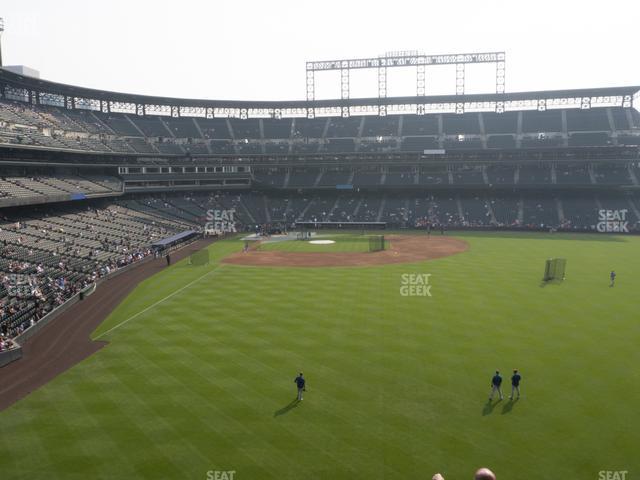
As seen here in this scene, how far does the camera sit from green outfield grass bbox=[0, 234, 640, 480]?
1516cm

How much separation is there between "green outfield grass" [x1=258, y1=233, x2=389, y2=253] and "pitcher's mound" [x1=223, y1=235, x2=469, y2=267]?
2533 millimetres

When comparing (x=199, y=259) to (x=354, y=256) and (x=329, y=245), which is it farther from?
(x=329, y=245)

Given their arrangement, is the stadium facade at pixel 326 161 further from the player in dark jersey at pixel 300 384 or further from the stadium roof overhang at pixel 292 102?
the player in dark jersey at pixel 300 384

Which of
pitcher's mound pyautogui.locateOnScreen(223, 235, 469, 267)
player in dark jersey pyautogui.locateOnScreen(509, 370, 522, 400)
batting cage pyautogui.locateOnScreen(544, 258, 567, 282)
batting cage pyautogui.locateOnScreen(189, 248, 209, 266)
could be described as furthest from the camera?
batting cage pyautogui.locateOnScreen(189, 248, 209, 266)

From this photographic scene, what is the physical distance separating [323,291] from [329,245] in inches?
1076

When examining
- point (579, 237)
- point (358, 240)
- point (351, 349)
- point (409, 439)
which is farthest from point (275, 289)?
point (579, 237)

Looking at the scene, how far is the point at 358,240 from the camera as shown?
228 feet

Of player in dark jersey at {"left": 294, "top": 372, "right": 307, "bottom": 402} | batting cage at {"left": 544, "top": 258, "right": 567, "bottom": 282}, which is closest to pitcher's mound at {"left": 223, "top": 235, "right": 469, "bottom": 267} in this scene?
batting cage at {"left": 544, "top": 258, "right": 567, "bottom": 282}

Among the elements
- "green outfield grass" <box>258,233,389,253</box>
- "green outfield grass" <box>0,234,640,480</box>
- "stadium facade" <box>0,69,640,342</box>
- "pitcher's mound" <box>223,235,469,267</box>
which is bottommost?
"green outfield grass" <box>0,234,640,480</box>

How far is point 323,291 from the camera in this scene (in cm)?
3712

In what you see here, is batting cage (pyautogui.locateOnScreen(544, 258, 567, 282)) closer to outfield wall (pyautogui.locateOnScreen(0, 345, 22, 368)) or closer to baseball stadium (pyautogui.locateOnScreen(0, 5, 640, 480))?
baseball stadium (pyautogui.locateOnScreen(0, 5, 640, 480))

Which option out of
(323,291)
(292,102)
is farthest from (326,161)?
(323,291)

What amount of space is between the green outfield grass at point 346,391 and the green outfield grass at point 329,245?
23775mm

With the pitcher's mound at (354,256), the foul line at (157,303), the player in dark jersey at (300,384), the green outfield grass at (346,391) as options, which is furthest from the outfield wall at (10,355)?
the pitcher's mound at (354,256)
